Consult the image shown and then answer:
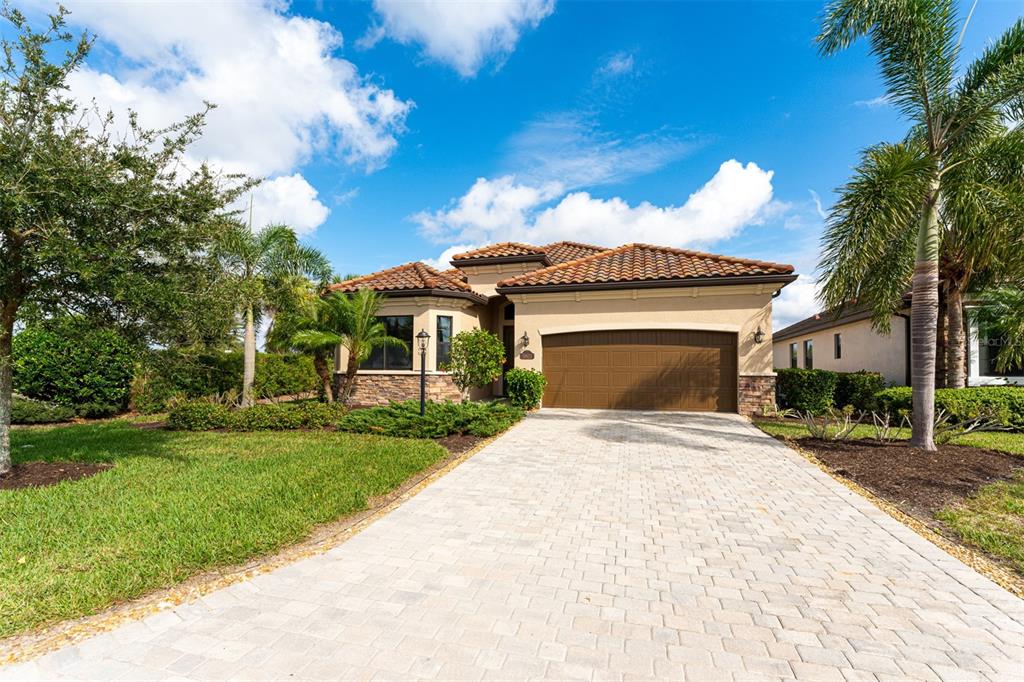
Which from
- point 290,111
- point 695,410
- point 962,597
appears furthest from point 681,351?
point 290,111

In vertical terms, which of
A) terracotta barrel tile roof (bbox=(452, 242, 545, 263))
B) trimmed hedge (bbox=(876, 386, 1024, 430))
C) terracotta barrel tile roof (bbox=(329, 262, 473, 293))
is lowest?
trimmed hedge (bbox=(876, 386, 1024, 430))

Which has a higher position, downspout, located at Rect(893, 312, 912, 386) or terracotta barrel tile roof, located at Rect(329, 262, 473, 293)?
terracotta barrel tile roof, located at Rect(329, 262, 473, 293)

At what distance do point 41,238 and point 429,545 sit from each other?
6157mm

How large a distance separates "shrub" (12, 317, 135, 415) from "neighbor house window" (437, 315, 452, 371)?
8430 mm

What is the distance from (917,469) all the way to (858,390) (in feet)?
26.3

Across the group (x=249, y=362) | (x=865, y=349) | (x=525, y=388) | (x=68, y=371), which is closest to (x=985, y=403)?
(x=865, y=349)

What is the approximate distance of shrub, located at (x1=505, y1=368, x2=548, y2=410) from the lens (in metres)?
13.9

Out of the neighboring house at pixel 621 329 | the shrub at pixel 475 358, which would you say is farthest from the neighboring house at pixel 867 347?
the shrub at pixel 475 358

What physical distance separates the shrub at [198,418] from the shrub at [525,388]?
25.3 ft

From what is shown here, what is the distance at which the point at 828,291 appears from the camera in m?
8.52

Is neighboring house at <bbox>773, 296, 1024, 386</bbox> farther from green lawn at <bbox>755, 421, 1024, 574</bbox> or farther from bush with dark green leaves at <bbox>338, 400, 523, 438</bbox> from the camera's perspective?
bush with dark green leaves at <bbox>338, 400, 523, 438</bbox>

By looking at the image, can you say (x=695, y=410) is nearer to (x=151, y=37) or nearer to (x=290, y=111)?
(x=290, y=111)

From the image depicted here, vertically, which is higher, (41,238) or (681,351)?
(41,238)

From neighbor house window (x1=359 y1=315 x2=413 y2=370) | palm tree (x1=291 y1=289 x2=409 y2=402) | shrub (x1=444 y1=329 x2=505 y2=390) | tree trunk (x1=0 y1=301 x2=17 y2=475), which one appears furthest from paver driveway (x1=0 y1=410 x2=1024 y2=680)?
neighbor house window (x1=359 y1=315 x2=413 y2=370)
